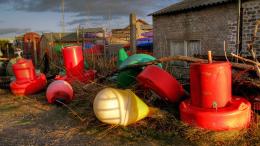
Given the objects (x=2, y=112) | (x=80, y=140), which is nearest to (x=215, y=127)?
(x=80, y=140)

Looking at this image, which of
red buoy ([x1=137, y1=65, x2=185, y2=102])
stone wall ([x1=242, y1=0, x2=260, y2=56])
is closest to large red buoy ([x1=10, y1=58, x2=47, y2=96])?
red buoy ([x1=137, y1=65, x2=185, y2=102])

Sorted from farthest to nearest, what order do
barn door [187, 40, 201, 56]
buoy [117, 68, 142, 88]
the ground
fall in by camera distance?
barn door [187, 40, 201, 56]
buoy [117, 68, 142, 88]
the ground

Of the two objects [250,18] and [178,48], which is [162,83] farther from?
[178,48]

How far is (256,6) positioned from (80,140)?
6.23m

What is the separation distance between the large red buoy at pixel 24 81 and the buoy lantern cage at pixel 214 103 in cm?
516

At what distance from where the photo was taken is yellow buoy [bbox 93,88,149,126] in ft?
14.9

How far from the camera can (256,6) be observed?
783cm

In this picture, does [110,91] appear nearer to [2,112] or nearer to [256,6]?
[2,112]

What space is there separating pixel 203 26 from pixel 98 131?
633cm

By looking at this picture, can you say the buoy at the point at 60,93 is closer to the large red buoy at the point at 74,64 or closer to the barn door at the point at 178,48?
the large red buoy at the point at 74,64

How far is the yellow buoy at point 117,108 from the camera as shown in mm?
4543

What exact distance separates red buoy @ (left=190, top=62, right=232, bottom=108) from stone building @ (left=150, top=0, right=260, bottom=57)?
3811 millimetres

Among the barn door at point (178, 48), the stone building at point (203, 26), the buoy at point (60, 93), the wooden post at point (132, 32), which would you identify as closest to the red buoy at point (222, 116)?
the buoy at point (60, 93)

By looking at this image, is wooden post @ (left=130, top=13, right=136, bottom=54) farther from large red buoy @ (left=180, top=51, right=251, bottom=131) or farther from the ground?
large red buoy @ (left=180, top=51, right=251, bottom=131)
